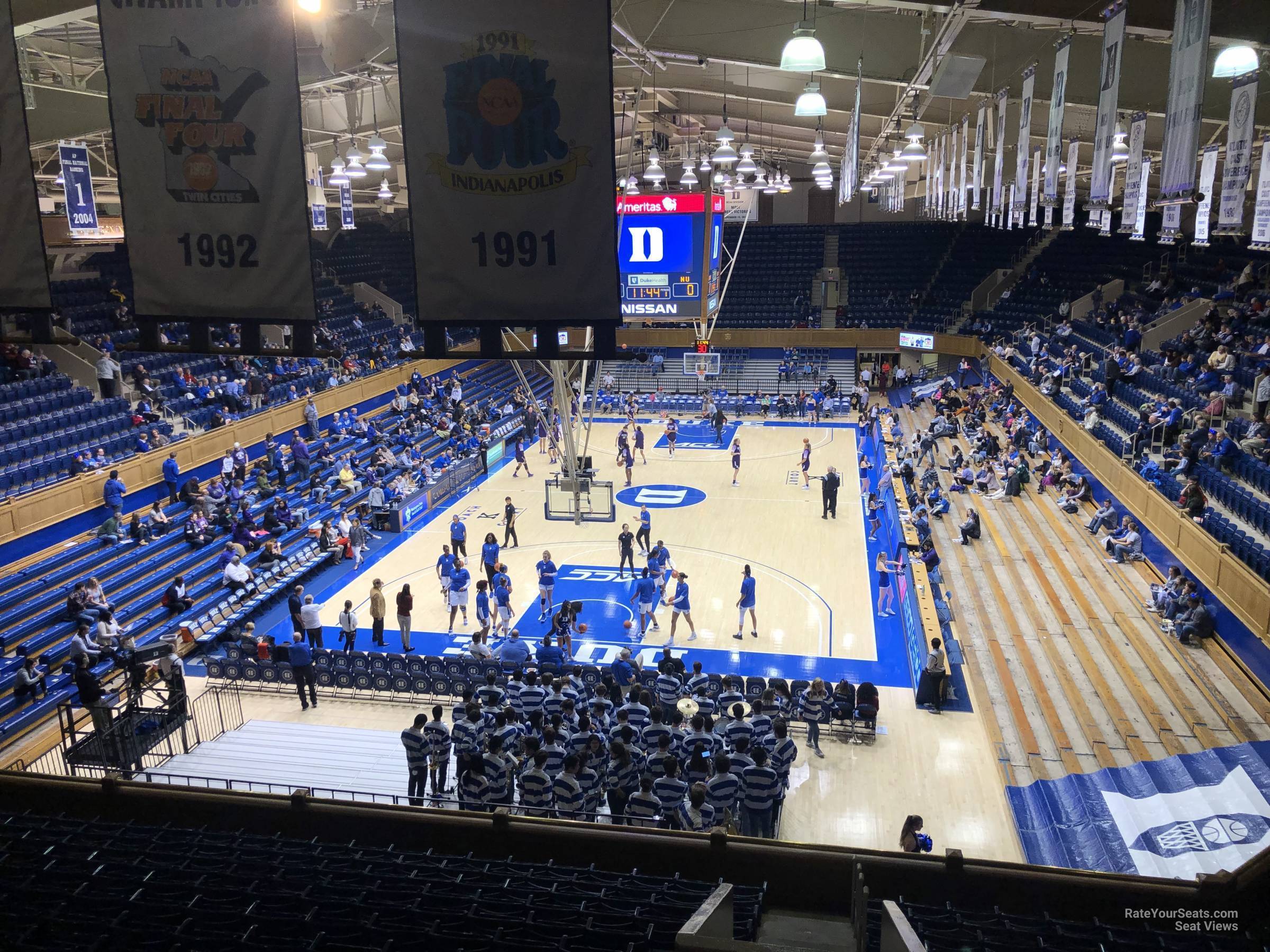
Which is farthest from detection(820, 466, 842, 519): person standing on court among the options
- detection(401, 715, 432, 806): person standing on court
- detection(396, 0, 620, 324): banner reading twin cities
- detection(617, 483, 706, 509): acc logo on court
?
detection(396, 0, 620, 324): banner reading twin cities

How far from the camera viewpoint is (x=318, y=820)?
24.4 ft

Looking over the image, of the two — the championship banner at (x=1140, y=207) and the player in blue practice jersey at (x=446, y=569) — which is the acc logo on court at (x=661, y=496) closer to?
the player in blue practice jersey at (x=446, y=569)

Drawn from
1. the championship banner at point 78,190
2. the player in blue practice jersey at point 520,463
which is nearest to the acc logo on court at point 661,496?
the player in blue practice jersey at point 520,463

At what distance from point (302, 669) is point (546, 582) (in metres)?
5.03

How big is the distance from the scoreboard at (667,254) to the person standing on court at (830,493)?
6162 mm

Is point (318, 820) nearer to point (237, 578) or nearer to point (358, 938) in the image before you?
point (358, 938)

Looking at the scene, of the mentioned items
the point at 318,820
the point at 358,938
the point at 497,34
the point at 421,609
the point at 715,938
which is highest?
the point at 497,34

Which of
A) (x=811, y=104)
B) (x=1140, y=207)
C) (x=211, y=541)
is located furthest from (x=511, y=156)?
(x=211, y=541)

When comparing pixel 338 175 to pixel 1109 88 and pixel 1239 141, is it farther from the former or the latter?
pixel 1239 141

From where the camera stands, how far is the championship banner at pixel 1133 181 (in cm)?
1141

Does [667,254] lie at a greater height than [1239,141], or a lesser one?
lesser

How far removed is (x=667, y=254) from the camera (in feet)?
64.2

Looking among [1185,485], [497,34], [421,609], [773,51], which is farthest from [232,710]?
[1185,485]

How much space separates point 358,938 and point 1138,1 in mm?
10979
